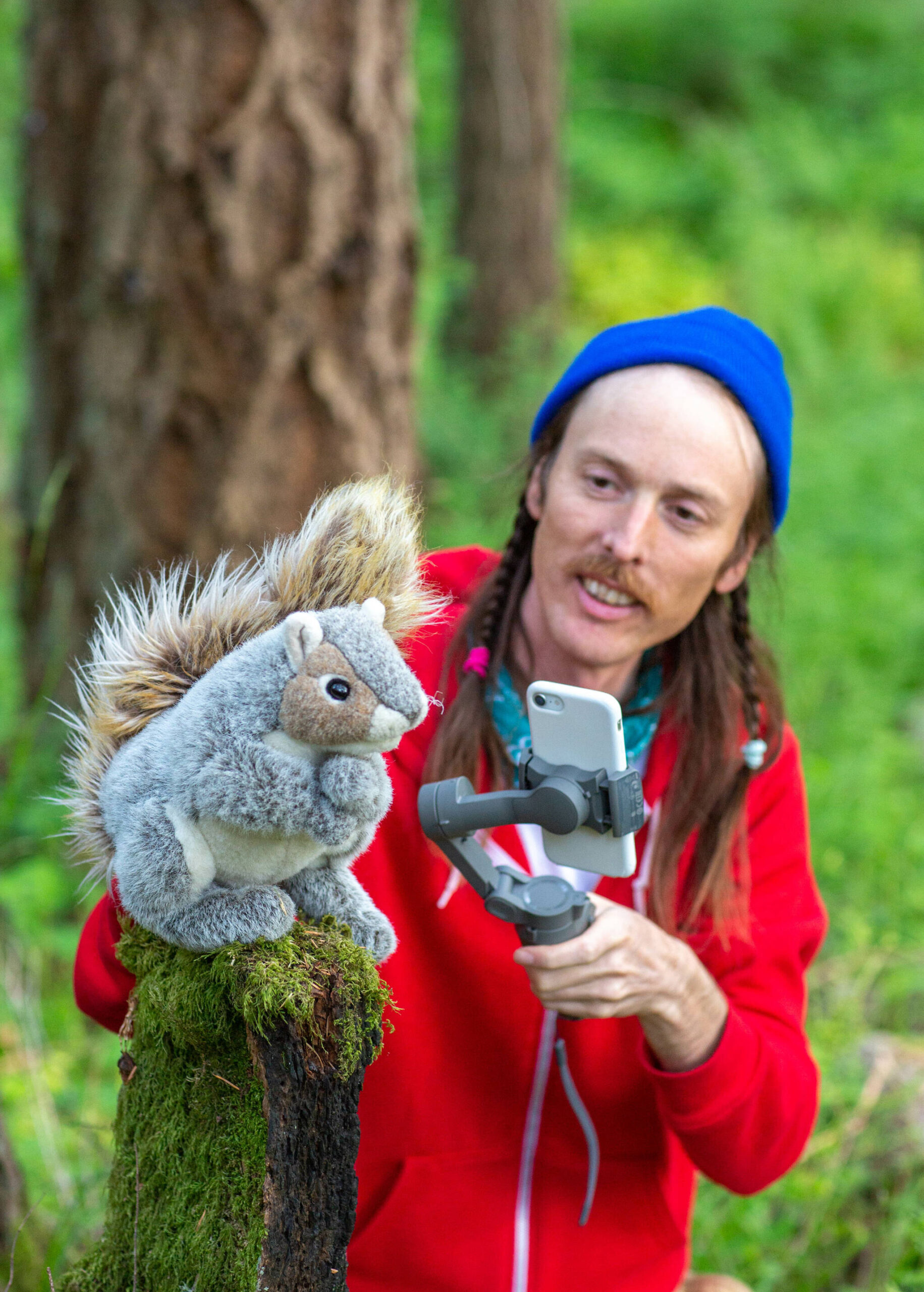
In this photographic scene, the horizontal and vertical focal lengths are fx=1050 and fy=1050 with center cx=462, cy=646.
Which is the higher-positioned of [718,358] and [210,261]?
[718,358]

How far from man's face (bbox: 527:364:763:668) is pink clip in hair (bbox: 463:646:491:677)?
135 millimetres

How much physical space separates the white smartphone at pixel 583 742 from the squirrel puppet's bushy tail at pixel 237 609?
0.58 ft

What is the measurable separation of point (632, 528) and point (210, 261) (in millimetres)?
1407

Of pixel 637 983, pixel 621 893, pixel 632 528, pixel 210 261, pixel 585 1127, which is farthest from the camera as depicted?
pixel 210 261

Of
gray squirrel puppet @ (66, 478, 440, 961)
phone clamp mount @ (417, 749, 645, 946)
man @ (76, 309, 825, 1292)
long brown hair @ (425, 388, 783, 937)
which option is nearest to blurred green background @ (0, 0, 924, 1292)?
long brown hair @ (425, 388, 783, 937)

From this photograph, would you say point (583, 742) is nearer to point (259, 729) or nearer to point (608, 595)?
point (259, 729)

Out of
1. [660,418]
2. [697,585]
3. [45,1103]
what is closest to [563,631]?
[697,585]

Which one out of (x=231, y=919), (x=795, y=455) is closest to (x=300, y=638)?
(x=231, y=919)

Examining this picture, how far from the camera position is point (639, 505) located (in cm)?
173

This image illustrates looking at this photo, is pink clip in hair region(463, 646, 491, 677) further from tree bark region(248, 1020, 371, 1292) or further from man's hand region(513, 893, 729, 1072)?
tree bark region(248, 1020, 371, 1292)

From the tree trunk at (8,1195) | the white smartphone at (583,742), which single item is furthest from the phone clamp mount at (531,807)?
the tree trunk at (8,1195)

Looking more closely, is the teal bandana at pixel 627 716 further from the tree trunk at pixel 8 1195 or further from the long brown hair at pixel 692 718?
the tree trunk at pixel 8 1195

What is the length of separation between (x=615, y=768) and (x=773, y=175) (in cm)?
1163

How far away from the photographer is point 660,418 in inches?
68.2
